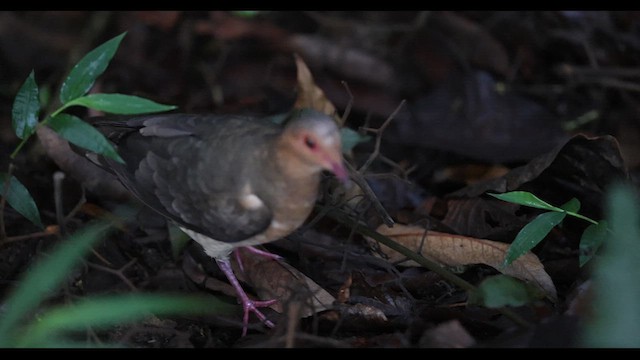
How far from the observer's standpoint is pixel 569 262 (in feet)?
10.2

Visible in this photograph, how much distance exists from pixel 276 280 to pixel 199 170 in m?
0.59

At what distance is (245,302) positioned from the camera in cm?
295

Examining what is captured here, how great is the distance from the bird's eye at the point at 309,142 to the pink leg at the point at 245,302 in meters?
0.71

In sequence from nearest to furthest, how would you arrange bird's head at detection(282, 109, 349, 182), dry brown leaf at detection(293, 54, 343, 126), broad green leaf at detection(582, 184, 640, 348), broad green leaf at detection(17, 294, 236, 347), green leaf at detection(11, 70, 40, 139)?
broad green leaf at detection(582, 184, 640, 348) < broad green leaf at detection(17, 294, 236, 347) < bird's head at detection(282, 109, 349, 182) < green leaf at detection(11, 70, 40, 139) < dry brown leaf at detection(293, 54, 343, 126)

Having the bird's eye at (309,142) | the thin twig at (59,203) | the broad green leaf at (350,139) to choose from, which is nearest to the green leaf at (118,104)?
the thin twig at (59,203)

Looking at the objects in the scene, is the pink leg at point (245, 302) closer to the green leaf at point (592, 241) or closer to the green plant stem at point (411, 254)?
the green plant stem at point (411, 254)

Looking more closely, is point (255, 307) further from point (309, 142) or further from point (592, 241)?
point (592, 241)

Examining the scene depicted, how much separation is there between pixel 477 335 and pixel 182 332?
103cm

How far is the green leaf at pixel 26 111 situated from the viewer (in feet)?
9.29

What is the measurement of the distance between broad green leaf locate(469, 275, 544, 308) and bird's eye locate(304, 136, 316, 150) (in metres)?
0.71

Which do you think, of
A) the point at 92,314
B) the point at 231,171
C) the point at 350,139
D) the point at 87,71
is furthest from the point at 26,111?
the point at 350,139

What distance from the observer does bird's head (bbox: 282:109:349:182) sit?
246 cm

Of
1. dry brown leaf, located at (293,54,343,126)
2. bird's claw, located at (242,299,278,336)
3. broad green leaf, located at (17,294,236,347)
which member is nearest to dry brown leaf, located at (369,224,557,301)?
bird's claw, located at (242,299,278,336)

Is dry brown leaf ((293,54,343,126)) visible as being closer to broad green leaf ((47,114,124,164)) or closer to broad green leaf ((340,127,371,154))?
broad green leaf ((340,127,371,154))
